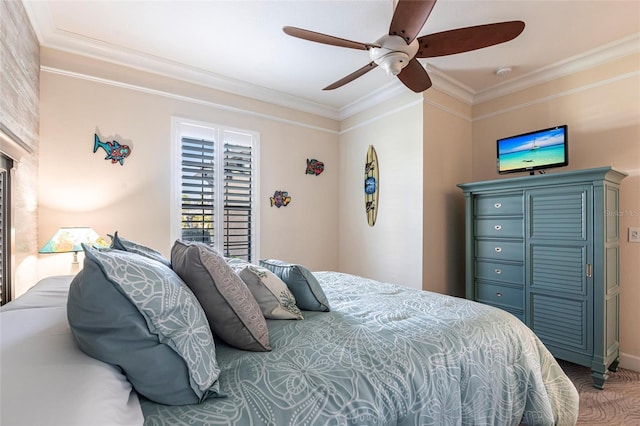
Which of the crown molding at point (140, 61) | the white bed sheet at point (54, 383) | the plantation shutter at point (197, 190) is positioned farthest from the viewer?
the plantation shutter at point (197, 190)

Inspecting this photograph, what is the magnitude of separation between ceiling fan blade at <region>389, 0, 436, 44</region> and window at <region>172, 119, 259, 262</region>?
2161 millimetres

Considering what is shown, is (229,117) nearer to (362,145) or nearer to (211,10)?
(211,10)

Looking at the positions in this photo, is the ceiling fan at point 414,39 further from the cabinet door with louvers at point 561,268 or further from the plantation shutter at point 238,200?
the plantation shutter at point 238,200

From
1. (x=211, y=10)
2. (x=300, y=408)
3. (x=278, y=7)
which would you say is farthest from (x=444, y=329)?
(x=211, y=10)

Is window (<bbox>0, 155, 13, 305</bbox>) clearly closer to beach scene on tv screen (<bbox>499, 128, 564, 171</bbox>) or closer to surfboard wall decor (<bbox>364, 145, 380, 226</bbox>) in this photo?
surfboard wall decor (<bbox>364, 145, 380, 226</bbox>)

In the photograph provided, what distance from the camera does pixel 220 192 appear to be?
3.21 metres

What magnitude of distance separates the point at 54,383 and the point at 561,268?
303 cm

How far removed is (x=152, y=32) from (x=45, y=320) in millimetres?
2374

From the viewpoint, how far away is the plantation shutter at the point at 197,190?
9.93 ft

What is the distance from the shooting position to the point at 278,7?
2.14m

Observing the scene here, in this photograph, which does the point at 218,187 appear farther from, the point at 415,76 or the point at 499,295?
the point at 499,295

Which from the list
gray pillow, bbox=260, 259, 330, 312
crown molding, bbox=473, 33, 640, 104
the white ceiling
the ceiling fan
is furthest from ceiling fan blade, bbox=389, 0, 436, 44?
crown molding, bbox=473, 33, 640, 104

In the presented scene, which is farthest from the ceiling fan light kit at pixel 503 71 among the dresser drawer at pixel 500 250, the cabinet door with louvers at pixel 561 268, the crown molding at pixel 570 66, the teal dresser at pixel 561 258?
the dresser drawer at pixel 500 250

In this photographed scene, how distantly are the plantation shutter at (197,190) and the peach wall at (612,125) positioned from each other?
10.9 feet
